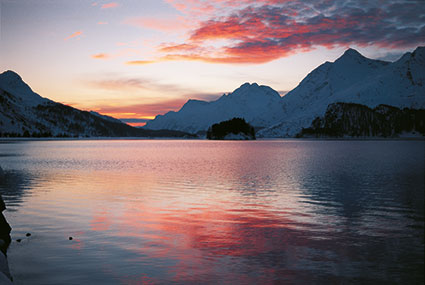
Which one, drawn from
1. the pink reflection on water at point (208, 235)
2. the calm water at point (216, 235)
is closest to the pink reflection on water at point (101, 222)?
the calm water at point (216, 235)

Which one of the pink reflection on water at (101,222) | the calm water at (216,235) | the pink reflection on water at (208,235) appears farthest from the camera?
the pink reflection on water at (101,222)

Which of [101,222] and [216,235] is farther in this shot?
[101,222]

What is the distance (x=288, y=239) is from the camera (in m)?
20.3

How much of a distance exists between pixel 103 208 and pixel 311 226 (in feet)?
53.2

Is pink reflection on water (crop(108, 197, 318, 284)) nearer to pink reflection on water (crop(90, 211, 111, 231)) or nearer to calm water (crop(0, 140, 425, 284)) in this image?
calm water (crop(0, 140, 425, 284))

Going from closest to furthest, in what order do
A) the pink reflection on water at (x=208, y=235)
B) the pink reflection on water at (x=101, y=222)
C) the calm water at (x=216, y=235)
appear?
the calm water at (x=216, y=235) → the pink reflection on water at (x=208, y=235) → the pink reflection on water at (x=101, y=222)

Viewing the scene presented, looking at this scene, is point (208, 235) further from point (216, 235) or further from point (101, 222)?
point (101, 222)

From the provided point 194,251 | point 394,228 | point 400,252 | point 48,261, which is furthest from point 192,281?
point 394,228

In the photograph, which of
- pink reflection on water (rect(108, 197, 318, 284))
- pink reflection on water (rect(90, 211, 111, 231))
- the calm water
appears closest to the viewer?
the calm water

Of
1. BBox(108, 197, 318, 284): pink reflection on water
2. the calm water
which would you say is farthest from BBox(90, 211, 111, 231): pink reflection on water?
BBox(108, 197, 318, 284): pink reflection on water

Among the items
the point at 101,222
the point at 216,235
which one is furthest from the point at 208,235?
the point at 101,222

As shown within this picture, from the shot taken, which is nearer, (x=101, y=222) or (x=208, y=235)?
(x=208, y=235)

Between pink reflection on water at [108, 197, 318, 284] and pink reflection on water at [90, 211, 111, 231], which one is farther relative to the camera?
pink reflection on water at [90, 211, 111, 231]

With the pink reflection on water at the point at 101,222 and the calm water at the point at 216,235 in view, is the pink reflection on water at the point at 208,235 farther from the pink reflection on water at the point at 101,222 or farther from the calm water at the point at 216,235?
the pink reflection on water at the point at 101,222
